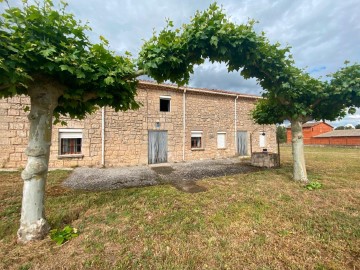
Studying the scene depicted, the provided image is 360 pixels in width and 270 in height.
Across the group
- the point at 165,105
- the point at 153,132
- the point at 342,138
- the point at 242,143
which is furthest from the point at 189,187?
the point at 342,138

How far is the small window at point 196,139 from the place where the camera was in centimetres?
1181

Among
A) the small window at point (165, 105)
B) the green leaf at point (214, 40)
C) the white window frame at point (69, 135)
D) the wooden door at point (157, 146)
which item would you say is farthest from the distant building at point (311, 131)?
the white window frame at point (69, 135)

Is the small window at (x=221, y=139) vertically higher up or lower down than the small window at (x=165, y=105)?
lower down

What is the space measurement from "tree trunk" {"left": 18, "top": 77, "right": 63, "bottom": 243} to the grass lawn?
248 millimetres

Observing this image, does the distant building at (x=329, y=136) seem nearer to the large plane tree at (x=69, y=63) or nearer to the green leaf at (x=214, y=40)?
the large plane tree at (x=69, y=63)

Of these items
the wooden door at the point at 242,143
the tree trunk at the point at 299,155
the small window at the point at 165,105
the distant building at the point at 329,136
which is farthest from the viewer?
the distant building at the point at 329,136

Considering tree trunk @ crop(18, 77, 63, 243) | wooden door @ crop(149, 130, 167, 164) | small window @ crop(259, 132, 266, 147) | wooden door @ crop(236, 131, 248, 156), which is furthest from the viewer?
small window @ crop(259, 132, 266, 147)

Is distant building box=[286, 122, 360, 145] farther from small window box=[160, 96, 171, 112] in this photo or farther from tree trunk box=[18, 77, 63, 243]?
tree trunk box=[18, 77, 63, 243]

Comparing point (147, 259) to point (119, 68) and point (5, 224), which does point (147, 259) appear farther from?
point (119, 68)

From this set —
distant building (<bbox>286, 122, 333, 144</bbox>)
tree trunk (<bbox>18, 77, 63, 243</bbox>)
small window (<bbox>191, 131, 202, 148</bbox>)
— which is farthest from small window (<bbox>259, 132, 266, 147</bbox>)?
distant building (<bbox>286, 122, 333, 144</bbox>)

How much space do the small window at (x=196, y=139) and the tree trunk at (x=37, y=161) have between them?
9440 mm

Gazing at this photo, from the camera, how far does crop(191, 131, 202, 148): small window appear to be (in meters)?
11.8

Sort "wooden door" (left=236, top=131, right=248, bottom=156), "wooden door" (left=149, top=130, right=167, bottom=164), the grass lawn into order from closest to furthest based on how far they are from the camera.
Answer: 1. the grass lawn
2. "wooden door" (left=149, top=130, right=167, bottom=164)
3. "wooden door" (left=236, top=131, right=248, bottom=156)

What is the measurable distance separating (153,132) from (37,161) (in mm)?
7842
